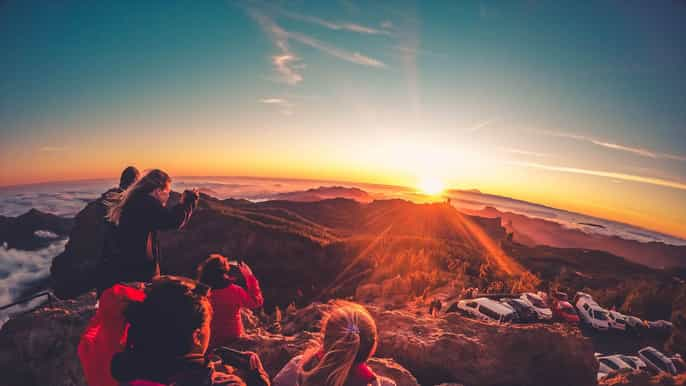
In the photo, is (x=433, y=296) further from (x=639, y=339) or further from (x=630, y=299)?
(x=630, y=299)

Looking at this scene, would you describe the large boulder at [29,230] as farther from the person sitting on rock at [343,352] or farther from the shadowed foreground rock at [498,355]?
the person sitting on rock at [343,352]

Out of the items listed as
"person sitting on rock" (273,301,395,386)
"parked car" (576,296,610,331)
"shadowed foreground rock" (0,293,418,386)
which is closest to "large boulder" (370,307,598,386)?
"shadowed foreground rock" (0,293,418,386)

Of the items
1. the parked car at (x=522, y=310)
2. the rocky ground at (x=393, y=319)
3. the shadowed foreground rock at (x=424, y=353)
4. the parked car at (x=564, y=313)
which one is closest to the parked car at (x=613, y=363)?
the parked car at (x=522, y=310)

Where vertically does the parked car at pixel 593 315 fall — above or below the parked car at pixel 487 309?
below

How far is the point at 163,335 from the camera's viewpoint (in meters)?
1.38

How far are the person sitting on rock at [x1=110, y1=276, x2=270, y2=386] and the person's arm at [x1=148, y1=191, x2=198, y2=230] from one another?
1662mm

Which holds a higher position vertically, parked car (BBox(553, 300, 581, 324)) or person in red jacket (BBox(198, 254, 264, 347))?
person in red jacket (BBox(198, 254, 264, 347))

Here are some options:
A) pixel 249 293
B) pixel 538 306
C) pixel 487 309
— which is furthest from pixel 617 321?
pixel 249 293

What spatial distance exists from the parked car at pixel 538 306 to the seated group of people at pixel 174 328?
36.4ft

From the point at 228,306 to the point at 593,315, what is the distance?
637 inches

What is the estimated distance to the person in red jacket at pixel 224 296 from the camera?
351 centimetres

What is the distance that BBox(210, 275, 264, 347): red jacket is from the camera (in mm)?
3559

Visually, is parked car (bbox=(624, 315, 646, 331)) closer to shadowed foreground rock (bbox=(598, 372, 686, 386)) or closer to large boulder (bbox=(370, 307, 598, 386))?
large boulder (bbox=(370, 307, 598, 386))

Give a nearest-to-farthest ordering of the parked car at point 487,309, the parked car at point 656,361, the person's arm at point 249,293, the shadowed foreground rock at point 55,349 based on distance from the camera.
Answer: the person's arm at point 249,293, the shadowed foreground rock at point 55,349, the parked car at point 656,361, the parked car at point 487,309
